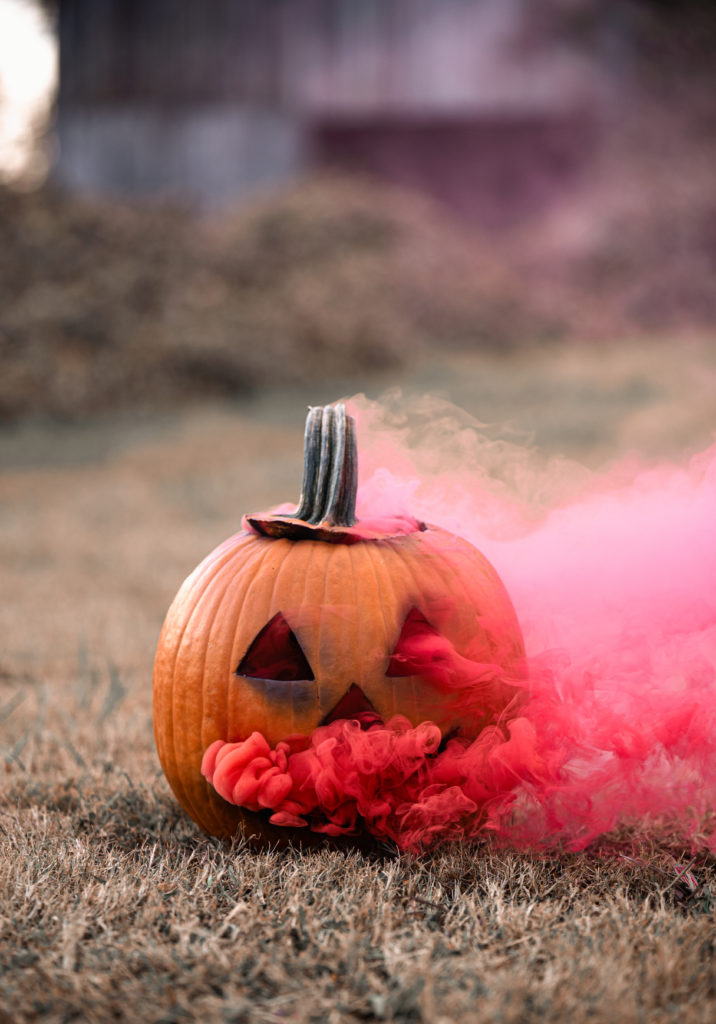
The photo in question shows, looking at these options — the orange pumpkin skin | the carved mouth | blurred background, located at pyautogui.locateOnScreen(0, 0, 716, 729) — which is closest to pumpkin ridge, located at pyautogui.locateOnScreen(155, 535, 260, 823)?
the orange pumpkin skin

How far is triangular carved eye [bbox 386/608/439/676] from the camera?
1.62 metres

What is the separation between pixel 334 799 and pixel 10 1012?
1.92ft

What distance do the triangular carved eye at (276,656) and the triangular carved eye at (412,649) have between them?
159mm

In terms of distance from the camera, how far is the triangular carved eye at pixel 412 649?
162 centimetres

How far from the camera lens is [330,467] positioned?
1.77 metres

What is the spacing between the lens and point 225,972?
128 cm

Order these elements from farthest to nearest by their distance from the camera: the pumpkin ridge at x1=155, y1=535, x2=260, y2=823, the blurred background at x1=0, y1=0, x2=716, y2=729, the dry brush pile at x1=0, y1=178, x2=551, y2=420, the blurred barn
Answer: the blurred barn < the dry brush pile at x1=0, y1=178, x2=551, y2=420 < the blurred background at x1=0, y1=0, x2=716, y2=729 < the pumpkin ridge at x1=155, y1=535, x2=260, y2=823

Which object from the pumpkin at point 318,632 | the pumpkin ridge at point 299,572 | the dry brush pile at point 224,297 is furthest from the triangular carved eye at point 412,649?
the dry brush pile at point 224,297

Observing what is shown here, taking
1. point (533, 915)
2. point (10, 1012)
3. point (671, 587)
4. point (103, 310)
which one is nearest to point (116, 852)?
Result: point (10, 1012)

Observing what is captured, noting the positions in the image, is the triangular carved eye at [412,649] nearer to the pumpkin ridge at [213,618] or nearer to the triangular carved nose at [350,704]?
the triangular carved nose at [350,704]

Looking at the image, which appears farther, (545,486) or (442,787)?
(545,486)

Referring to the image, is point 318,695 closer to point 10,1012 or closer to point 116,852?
point 116,852

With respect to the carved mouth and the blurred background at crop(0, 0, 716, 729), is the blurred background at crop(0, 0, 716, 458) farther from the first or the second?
the carved mouth

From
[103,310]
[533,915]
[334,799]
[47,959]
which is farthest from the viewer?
[103,310]
